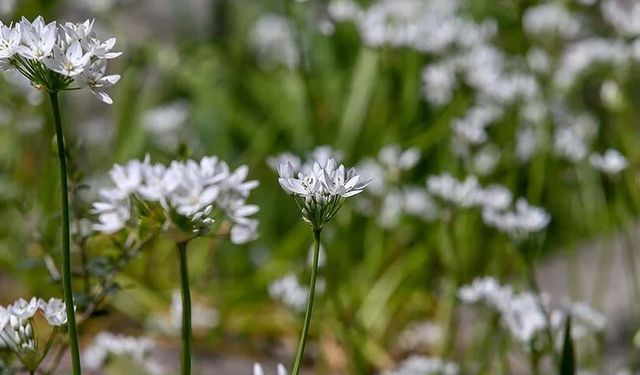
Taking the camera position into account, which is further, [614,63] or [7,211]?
[7,211]

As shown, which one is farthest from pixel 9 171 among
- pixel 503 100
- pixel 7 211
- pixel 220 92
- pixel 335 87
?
pixel 503 100

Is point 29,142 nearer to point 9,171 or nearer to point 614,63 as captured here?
point 9,171

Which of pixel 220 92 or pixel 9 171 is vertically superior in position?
pixel 220 92

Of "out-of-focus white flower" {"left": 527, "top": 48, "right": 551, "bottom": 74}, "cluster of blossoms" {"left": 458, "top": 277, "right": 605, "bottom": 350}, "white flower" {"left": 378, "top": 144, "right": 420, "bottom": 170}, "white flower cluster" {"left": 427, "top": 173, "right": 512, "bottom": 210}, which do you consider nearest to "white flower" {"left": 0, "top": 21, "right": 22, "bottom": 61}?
"cluster of blossoms" {"left": 458, "top": 277, "right": 605, "bottom": 350}

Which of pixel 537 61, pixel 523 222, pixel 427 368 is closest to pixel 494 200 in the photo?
pixel 523 222

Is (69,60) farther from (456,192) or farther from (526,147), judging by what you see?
(526,147)

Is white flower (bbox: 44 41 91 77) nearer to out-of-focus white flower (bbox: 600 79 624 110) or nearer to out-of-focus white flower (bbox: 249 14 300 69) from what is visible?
out-of-focus white flower (bbox: 600 79 624 110)
